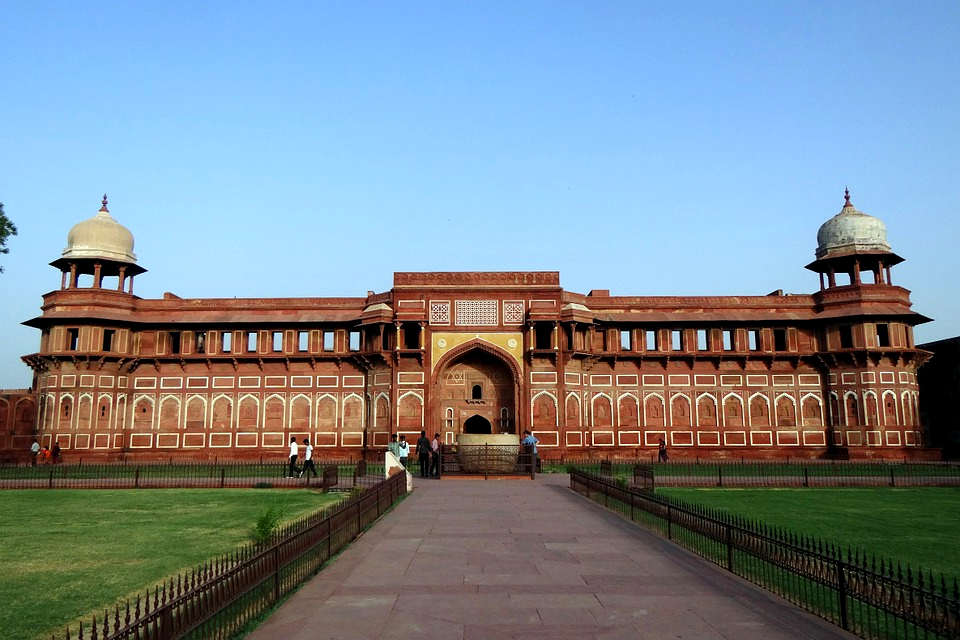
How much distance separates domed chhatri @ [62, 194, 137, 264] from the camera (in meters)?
33.7

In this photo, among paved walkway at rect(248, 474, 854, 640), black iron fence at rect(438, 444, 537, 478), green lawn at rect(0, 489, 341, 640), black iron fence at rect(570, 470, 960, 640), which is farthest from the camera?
black iron fence at rect(438, 444, 537, 478)

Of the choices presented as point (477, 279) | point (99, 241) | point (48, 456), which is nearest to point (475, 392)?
point (477, 279)

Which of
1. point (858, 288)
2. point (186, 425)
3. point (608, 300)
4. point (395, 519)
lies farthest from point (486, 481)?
point (858, 288)

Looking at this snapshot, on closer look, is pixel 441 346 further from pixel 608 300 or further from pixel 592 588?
pixel 592 588

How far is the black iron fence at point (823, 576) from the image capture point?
556 centimetres

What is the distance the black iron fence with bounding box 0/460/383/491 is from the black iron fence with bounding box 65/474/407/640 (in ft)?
32.4

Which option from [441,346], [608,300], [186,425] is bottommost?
[186,425]

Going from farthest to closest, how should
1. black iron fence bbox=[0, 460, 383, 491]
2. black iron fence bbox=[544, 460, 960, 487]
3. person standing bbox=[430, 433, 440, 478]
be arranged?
person standing bbox=[430, 433, 440, 478], black iron fence bbox=[544, 460, 960, 487], black iron fence bbox=[0, 460, 383, 491]

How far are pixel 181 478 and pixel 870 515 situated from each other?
1949 centimetres

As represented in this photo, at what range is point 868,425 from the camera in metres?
31.8

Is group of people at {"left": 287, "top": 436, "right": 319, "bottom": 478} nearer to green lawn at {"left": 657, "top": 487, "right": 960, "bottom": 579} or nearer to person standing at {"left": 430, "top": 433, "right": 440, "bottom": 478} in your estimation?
person standing at {"left": 430, "top": 433, "right": 440, "bottom": 478}

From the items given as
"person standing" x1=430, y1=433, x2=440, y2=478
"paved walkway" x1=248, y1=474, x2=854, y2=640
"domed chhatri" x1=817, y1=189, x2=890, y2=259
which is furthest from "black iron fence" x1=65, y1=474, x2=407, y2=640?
"domed chhatri" x1=817, y1=189, x2=890, y2=259

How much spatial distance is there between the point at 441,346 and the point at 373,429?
5.15 meters

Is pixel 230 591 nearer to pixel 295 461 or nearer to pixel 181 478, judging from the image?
pixel 295 461
